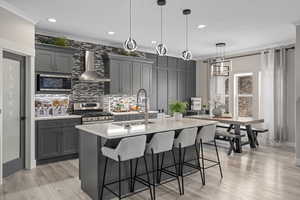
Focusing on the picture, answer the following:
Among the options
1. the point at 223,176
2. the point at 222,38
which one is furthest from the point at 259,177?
the point at 222,38

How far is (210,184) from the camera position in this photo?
330cm

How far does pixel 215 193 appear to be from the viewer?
2990mm

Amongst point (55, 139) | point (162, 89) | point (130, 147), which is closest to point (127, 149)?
point (130, 147)

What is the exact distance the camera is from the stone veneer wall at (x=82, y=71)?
5258 mm

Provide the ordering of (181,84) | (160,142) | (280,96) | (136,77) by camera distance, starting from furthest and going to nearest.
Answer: (181,84)
(136,77)
(280,96)
(160,142)

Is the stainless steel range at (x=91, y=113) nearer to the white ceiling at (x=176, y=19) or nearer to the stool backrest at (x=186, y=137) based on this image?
the white ceiling at (x=176, y=19)

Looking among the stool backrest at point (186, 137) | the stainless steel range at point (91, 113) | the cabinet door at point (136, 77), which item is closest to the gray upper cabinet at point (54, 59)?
the stainless steel range at point (91, 113)

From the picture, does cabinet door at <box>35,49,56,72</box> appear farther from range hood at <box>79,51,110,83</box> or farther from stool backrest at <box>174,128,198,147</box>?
stool backrest at <box>174,128,198,147</box>

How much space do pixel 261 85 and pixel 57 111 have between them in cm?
578

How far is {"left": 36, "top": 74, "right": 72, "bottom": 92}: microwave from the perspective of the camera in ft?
14.9

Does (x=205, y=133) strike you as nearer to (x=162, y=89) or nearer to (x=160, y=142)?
(x=160, y=142)

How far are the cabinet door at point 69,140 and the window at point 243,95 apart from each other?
5108 mm

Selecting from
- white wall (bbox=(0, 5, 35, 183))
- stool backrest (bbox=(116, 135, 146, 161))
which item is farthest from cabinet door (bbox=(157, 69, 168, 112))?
stool backrest (bbox=(116, 135, 146, 161))

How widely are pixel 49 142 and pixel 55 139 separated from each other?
0.41 ft
